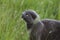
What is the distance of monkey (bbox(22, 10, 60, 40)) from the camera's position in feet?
11.1

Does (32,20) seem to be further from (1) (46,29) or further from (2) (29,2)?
(2) (29,2)

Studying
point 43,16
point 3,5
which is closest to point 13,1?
point 3,5

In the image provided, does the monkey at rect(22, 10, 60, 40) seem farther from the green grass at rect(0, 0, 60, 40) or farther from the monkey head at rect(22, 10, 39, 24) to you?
the green grass at rect(0, 0, 60, 40)

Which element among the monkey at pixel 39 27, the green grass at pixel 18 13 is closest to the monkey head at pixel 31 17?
the monkey at pixel 39 27

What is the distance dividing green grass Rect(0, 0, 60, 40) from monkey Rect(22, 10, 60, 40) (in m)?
0.75

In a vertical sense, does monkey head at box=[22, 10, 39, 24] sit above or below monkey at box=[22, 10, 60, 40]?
above

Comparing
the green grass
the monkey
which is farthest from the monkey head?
the green grass

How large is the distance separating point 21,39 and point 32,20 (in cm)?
98

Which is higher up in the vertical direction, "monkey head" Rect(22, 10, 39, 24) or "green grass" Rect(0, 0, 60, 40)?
"monkey head" Rect(22, 10, 39, 24)

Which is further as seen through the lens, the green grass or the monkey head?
the green grass

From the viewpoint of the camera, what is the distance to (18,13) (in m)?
4.55

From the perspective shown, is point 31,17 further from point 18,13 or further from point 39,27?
point 18,13

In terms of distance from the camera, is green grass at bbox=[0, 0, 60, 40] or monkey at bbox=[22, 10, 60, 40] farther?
green grass at bbox=[0, 0, 60, 40]

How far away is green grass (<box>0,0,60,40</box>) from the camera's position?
4266mm
